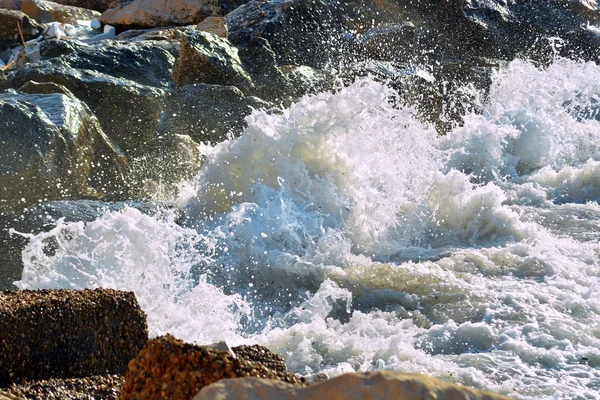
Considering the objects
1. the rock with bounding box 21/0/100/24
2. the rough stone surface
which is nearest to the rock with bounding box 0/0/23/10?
the rock with bounding box 21/0/100/24

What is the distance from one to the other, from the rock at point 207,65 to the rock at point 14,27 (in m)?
6.03

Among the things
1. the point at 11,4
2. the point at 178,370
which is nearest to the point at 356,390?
the point at 178,370

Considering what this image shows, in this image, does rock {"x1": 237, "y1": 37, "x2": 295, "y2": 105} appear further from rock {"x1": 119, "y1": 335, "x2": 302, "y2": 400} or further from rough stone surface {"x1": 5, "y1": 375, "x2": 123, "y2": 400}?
rock {"x1": 119, "y1": 335, "x2": 302, "y2": 400}

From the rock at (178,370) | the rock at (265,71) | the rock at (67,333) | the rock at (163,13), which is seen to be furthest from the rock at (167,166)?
the rock at (163,13)

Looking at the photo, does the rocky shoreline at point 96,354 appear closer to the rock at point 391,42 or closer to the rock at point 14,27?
the rock at point 391,42

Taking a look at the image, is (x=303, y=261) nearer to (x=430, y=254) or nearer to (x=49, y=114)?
(x=430, y=254)

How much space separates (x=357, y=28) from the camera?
12945 mm

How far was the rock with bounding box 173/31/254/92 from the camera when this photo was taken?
10.3 metres

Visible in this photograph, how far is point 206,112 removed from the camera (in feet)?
31.3

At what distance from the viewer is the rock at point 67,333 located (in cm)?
338

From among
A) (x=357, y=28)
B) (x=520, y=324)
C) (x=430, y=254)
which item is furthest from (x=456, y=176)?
(x=357, y=28)

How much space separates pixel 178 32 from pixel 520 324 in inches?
323

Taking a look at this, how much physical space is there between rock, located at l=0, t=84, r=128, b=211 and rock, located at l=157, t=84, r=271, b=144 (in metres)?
1.37

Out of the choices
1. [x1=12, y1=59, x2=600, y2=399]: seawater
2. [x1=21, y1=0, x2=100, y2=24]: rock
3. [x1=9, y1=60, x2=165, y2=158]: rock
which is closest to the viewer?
[x1=12, y1=59, x2=600, y2=399]: seawater
